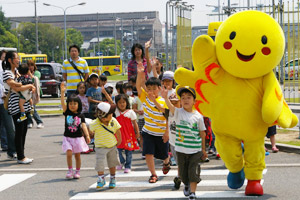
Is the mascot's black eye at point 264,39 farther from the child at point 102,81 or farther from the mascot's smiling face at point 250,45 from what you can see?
the child at point 102,81

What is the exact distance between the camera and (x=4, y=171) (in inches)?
396

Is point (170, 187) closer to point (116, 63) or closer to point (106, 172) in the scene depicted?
point (106, 172)

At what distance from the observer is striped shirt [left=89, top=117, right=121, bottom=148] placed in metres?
8.62

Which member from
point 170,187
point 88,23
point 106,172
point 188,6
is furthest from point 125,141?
point 88,23

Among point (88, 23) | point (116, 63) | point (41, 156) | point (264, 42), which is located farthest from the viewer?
point (88, 23)

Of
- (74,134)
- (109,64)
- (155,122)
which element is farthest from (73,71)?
(109,64)

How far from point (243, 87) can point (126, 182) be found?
258 cm

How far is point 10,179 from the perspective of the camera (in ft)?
30.6

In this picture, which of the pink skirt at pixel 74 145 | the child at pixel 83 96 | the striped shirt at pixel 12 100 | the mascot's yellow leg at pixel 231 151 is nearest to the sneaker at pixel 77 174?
the pink skirt at pixel 74 145

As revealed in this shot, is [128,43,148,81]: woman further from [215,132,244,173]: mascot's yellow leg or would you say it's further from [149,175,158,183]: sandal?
[215,132,244,173]: mascot's yellow leg

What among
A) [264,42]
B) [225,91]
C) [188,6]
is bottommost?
[225,91]

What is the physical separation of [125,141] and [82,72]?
139 inches

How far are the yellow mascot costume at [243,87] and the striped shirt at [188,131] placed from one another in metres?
0.19

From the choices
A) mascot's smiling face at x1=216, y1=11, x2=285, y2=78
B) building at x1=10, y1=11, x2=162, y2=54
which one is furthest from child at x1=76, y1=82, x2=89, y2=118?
building at x1=10, y1=11, x2=162, y2=54
